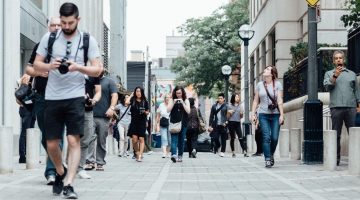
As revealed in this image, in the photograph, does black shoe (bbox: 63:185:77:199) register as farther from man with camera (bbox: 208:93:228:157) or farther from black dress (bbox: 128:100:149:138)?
man with camera (bbox: 208:93:228:157)

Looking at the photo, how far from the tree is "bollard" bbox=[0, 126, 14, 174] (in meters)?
51.1

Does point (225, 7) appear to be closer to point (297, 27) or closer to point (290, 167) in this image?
point (297, 27)

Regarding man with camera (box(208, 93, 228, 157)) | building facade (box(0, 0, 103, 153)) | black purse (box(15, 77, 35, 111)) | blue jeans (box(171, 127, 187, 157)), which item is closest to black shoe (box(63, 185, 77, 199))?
black purse (box(15, 77, 35, 111))

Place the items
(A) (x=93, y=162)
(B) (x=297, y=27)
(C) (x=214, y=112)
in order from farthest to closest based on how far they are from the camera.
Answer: (B) (x=297, y=27)
(C) (x=214, y=112)
(A) (x=93, y=162)

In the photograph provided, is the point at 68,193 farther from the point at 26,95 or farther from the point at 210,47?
the point at 210,47

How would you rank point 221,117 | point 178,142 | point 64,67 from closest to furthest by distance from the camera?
point 64,67, point 178,142, point 221,117

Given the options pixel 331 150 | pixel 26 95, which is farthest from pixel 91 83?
pixel 331 150

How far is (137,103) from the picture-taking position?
17891 millimetres

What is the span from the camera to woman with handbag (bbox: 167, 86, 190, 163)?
1761 centimetres

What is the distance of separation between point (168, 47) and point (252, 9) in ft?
457

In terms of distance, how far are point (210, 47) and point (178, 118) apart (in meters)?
47.2

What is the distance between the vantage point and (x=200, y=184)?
10609 mm

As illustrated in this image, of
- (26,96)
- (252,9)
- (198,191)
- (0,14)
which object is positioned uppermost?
(252,9)

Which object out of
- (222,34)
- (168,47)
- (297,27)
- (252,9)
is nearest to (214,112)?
(297,27)
